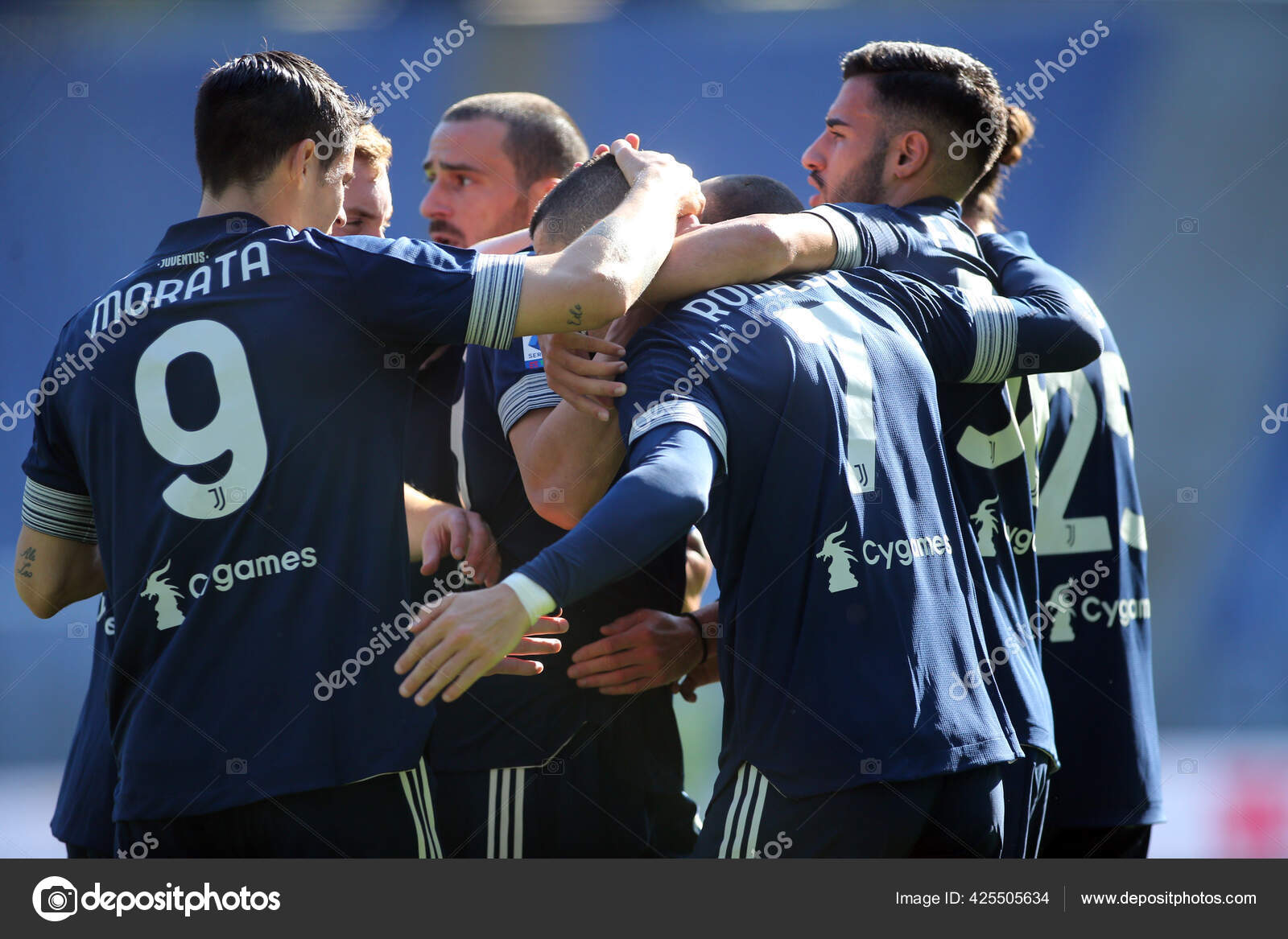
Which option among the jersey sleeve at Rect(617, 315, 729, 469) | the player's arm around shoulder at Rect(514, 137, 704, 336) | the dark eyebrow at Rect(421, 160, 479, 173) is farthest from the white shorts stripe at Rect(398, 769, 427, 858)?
the dark eyebrow at Rect(421, 160, 479, 173)

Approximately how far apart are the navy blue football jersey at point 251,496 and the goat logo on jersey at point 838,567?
2.42ft

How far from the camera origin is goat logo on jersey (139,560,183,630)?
2104 mm

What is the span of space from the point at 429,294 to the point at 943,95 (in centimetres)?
169

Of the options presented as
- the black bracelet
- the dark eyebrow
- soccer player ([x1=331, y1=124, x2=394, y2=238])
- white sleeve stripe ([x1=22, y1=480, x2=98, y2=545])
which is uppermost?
the dark eyebrow

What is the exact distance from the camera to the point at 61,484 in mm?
2309

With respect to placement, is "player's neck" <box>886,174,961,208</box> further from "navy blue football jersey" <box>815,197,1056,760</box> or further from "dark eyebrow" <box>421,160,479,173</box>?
"dark eyebrow" <box>421,160,479,173</box>

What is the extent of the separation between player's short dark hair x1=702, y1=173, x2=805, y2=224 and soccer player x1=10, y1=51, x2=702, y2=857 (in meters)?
0.64

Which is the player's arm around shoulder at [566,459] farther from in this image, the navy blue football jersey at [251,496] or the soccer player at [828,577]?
the navy blue football jersey at [251,496]

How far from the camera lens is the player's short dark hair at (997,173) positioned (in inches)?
137

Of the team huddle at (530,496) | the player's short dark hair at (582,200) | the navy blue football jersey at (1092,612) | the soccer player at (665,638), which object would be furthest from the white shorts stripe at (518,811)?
the navy blue football jersey at (1092,612)

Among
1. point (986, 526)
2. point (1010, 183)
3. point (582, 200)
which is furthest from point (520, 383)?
point (1010, 183)

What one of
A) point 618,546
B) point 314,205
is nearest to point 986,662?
point 618,546

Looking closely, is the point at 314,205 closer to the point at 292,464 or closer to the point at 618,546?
the point at 292,464

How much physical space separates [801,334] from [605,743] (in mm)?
1159
